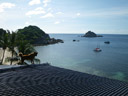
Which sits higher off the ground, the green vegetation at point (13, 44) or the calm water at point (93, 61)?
the green vegetation at point (13, 44)

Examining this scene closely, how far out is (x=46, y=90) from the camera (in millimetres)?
5887

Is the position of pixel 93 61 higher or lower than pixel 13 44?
lower

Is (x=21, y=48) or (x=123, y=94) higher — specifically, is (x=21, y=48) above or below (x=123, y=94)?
above

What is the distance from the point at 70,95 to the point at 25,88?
2072 millimetres

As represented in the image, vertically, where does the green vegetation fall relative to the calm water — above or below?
above

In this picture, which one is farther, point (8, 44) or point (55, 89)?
point (8, 44)

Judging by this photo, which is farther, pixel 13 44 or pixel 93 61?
pixel 93 61

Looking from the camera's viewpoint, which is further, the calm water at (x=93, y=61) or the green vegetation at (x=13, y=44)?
the calm water at (x=93, y=61)

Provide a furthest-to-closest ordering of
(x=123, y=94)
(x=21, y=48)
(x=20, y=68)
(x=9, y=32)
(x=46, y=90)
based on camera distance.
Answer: (x=9, y=32)
(x=21, y=48)
(x=20, y=68)
(x=123, y=94)
(x=46, y=90)

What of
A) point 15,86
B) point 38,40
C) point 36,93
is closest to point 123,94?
point 36,93

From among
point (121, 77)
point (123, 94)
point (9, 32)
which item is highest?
point (9, 32)

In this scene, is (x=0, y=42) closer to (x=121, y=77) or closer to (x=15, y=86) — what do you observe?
(x=15, y=86)

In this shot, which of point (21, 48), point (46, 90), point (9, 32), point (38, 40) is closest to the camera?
point (46, 90)

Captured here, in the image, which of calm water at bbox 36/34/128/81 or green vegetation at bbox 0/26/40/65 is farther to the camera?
calm water at bbox 36/34/128/81
